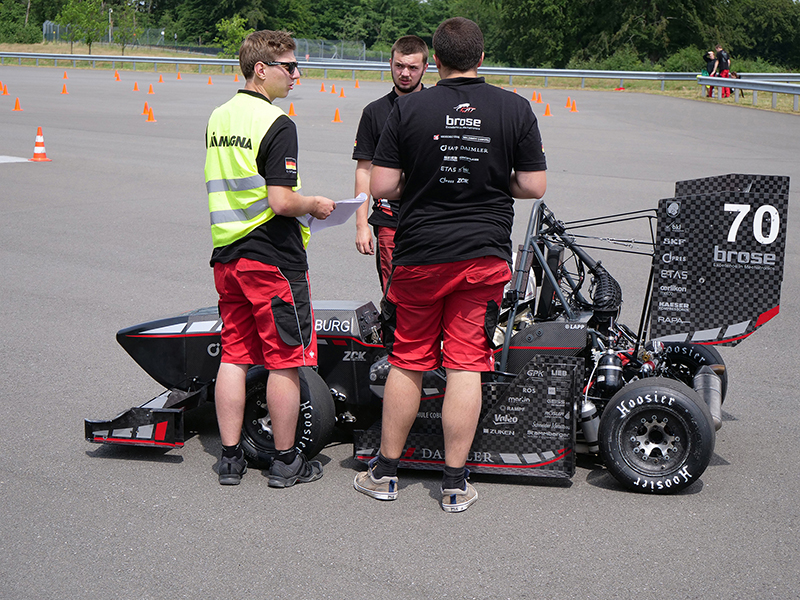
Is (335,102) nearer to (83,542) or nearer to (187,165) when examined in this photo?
(187,165)

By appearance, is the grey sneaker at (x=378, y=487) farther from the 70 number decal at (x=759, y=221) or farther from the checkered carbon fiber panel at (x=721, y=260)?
the 70 number decal at (x=759, y=221)

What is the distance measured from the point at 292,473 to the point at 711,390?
207 cm

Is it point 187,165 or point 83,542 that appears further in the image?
point 187,165

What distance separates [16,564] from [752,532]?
2.98 metres

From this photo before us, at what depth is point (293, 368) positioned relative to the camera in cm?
394

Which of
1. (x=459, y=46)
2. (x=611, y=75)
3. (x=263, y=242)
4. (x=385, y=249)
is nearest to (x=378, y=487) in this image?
(x=263, y=242)

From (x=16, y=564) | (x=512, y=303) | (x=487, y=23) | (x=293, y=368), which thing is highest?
(x=487, y=23)

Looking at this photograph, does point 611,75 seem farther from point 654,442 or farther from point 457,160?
point 457,160

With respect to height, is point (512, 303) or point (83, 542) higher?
point (512, 303)

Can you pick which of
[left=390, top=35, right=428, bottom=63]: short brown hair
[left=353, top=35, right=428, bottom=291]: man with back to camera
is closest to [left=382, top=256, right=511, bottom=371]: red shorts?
[left=353, top=35, right=428, bottom=291]: man with back to camera

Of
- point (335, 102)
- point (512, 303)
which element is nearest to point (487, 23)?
point (335, 102)

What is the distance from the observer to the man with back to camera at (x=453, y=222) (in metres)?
3.60

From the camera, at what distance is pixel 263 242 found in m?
3.85

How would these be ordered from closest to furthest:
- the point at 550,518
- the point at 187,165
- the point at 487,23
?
the point at 550,518
the point at 187,165
the point at 487,23
